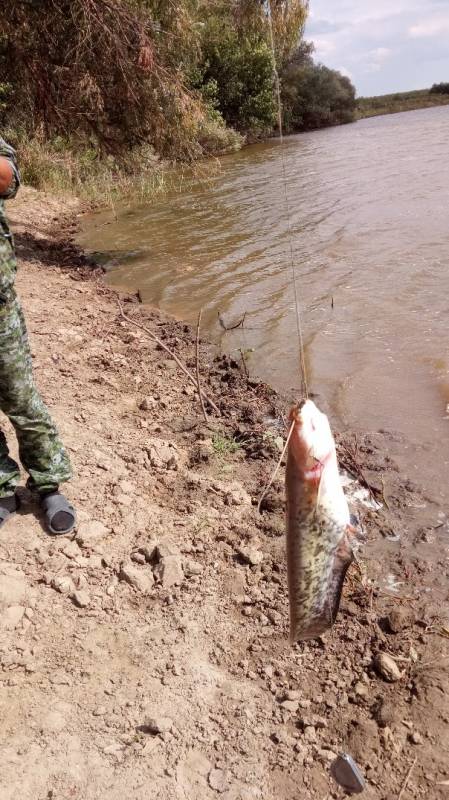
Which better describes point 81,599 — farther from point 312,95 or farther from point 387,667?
point 312,95

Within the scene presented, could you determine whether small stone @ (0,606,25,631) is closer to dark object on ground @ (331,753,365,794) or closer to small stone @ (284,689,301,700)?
small stone @ (284,689,301,700)

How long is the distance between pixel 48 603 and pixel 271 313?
6082 mm

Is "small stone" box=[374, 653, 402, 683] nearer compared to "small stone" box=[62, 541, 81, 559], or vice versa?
"small stone" box=[374, 653, 402, 683]

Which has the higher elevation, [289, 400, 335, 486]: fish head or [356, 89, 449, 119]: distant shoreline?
[356, 89, 449, 119]: distant shoreline

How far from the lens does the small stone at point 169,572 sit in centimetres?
348

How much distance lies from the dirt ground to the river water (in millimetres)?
1052

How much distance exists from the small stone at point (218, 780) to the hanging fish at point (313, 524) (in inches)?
27.6

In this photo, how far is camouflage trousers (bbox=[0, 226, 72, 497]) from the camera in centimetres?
332

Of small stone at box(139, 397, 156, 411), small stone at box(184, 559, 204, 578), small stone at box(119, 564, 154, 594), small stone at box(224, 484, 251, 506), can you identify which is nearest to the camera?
small stone at box(119, 564, 154, 594)

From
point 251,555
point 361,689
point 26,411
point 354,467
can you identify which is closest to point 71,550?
point 26,411

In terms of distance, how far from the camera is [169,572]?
11.6 ft

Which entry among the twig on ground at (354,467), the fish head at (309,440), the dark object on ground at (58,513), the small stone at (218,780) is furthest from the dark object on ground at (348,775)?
the twig on ground at (354,467)

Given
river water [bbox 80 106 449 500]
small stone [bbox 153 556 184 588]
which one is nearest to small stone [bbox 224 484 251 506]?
small stone [bbox 153 556 184 588]

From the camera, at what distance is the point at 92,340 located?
704 centimetres
